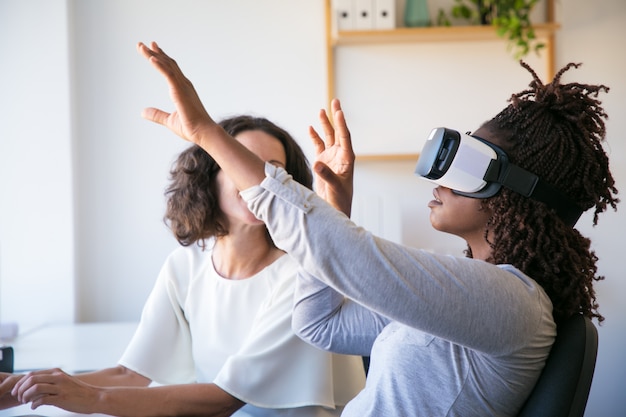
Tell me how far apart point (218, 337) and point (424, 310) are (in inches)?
35.5

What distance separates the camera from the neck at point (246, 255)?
1.85 m

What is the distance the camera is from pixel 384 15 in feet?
9.94

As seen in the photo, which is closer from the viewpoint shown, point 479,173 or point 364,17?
point 479,173

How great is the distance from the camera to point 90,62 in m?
3.24

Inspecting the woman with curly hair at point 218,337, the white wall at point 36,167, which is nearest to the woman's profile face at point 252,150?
the woman with curly hair at point 218,337

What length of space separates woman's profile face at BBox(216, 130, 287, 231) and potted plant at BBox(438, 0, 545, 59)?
1.45 m

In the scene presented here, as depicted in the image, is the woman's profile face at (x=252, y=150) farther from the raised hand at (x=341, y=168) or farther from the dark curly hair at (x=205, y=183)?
the raised hand at (x=341, y=168)

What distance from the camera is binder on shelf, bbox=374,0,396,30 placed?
3021 mm

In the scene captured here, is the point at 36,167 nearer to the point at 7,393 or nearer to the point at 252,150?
the point at 252,150

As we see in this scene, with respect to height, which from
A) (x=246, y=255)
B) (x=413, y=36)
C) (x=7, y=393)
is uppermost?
(x=413, y=36)

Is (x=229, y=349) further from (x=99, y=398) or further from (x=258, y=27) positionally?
(x=258, y=27)

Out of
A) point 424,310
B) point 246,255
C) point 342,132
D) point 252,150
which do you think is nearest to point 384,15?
point 252,150

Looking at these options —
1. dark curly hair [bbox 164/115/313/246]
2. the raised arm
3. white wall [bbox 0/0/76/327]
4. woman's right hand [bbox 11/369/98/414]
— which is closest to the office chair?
the raised arm

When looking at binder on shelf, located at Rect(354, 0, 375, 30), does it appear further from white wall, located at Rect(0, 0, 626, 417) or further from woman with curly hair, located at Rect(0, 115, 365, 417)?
woman with curly hair, located at Rect(0, 115, 365, 417)
